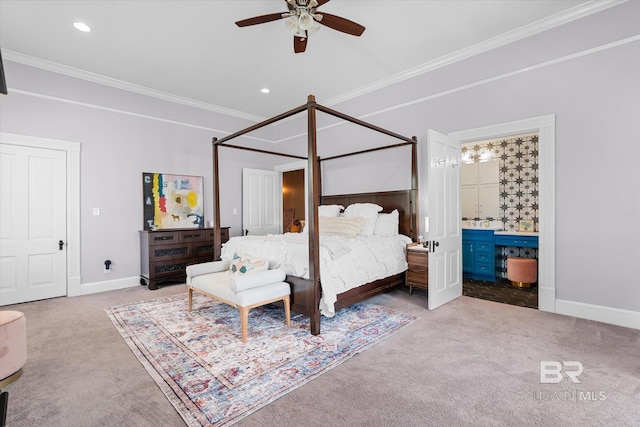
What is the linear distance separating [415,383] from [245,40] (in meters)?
4.05

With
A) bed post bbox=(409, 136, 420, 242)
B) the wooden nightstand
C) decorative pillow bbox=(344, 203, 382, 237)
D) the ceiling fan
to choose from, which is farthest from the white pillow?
the ceiling fan

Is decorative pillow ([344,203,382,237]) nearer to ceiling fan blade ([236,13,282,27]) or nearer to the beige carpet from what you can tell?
the beige carpet

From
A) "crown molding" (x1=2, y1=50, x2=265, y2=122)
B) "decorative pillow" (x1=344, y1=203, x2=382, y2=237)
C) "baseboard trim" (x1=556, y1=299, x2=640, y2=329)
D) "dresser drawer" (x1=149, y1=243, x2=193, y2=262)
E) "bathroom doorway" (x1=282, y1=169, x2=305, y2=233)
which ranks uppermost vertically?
"crown molding" (x1=2, y1=50, x2=265, y2=122)

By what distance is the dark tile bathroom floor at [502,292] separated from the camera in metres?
3.98

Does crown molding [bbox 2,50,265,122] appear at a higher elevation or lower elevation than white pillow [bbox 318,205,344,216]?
higher

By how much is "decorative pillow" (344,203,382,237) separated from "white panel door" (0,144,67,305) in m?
4.30

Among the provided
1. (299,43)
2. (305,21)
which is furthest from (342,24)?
(299,43)

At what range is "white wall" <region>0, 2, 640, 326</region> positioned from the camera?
3.09m

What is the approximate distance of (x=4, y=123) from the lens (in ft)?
13.1

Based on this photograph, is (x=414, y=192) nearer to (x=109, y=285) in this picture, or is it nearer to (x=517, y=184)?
(x=517, y=184)

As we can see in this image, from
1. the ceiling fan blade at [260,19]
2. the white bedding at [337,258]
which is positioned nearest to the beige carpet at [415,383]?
the white bedding at [337,258]

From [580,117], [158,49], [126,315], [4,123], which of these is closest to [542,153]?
[580,117]

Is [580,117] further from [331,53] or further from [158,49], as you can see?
[158,49]

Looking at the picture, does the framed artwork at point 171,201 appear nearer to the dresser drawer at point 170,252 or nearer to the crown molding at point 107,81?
the dresser drawer at point 170,252
